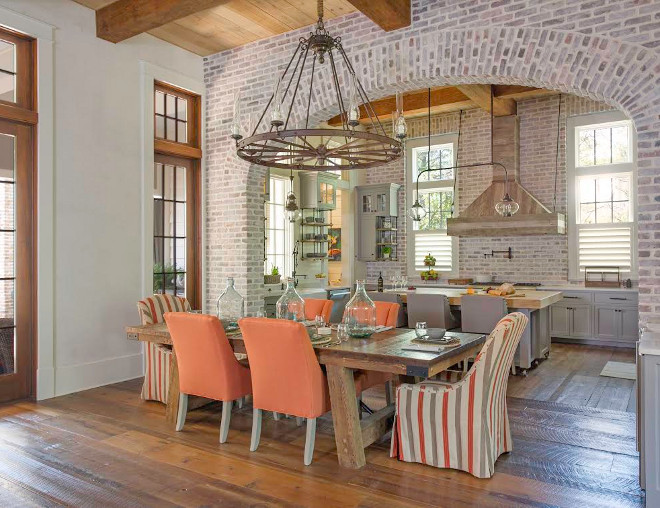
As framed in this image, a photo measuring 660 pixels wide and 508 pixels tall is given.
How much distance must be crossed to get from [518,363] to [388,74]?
3410 mm

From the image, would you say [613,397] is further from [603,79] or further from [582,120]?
[582,120]

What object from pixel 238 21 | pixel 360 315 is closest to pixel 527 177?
pixel 238 21

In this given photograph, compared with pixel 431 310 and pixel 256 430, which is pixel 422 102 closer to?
pixel 431 310

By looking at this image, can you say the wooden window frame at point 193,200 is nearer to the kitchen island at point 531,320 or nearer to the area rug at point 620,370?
the kitchen island at point 531,320

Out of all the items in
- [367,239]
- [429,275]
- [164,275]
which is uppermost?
[367,239]

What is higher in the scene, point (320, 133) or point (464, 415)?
point (320, 133)

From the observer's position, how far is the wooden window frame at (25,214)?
470 centimetres

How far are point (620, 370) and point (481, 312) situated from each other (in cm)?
176

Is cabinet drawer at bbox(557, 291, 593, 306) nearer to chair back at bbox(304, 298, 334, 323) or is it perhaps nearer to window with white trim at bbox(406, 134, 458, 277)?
window with white trim at bbox(406, 134, 458, 277)

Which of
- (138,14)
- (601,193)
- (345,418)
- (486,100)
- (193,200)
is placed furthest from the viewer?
(601,193)

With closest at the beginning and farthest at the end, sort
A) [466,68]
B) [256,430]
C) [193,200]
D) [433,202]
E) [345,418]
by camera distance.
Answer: [345,418] → [256,430] → [466,68] → [193,200] → [433,202]

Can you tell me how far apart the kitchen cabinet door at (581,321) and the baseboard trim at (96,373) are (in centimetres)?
602

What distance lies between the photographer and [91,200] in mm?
5203

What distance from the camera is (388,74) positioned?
520 cm
